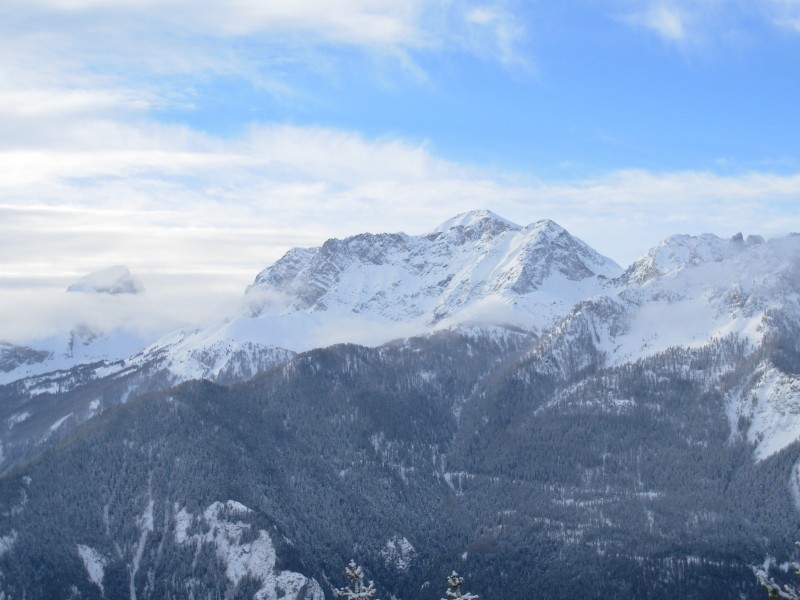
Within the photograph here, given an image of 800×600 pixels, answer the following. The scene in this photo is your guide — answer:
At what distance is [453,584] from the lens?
80812 millimetres

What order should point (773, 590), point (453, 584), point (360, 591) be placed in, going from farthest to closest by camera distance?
point (360, 591) < point (453, 584) < point (773, 590)

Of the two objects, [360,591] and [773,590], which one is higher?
[773,590]

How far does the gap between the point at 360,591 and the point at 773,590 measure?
3928 centimetres

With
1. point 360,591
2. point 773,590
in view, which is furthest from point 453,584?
point 773,590

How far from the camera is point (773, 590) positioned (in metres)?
65.4

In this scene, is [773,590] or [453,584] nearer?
[773,590]

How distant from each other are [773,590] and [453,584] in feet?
84.3

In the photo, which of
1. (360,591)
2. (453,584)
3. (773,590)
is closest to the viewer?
(773,590)

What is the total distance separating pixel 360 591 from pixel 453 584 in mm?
13998

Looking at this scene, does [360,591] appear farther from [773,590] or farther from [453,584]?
[773,590]

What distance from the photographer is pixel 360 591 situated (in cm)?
9169

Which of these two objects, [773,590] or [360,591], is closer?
[773,590]
